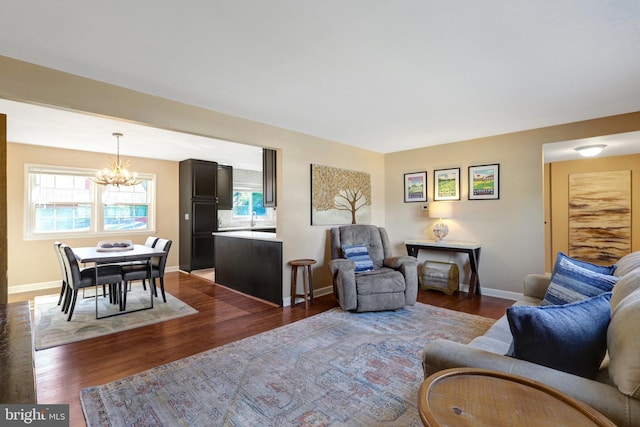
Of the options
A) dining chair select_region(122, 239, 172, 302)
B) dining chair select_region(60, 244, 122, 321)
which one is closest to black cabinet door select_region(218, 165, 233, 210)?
dining chair select_region(122, 239, 172, 302)

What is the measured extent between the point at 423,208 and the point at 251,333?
345 cm

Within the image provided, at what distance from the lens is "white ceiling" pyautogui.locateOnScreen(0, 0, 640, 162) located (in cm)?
169

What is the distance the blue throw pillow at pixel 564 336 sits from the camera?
1.16 meters

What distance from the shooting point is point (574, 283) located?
182 cm

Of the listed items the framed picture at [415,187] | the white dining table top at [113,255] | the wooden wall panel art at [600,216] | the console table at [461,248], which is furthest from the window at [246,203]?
the wooden wall panel art at [600,216]

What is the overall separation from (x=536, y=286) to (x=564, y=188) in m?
4.00

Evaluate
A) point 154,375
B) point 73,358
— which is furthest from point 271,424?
point 73,358

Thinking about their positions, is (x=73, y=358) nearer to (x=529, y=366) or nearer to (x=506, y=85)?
(x=529, y=366)

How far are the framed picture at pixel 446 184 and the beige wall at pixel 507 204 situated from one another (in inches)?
2.9

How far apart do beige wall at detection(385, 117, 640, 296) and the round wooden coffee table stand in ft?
→ 12.0

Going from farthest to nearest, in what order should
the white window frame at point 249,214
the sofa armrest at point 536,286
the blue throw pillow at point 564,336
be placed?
the white window frame at point 249,214 → the sofa armrest at point 536,286 → the blue throw pillow at point 564,336

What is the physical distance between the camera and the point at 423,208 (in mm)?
5066

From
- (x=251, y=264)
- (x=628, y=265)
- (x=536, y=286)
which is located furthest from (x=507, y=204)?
(x=251, y=264)

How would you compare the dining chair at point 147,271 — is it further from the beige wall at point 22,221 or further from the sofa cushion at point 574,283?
the sofa cushion at point 574,283
